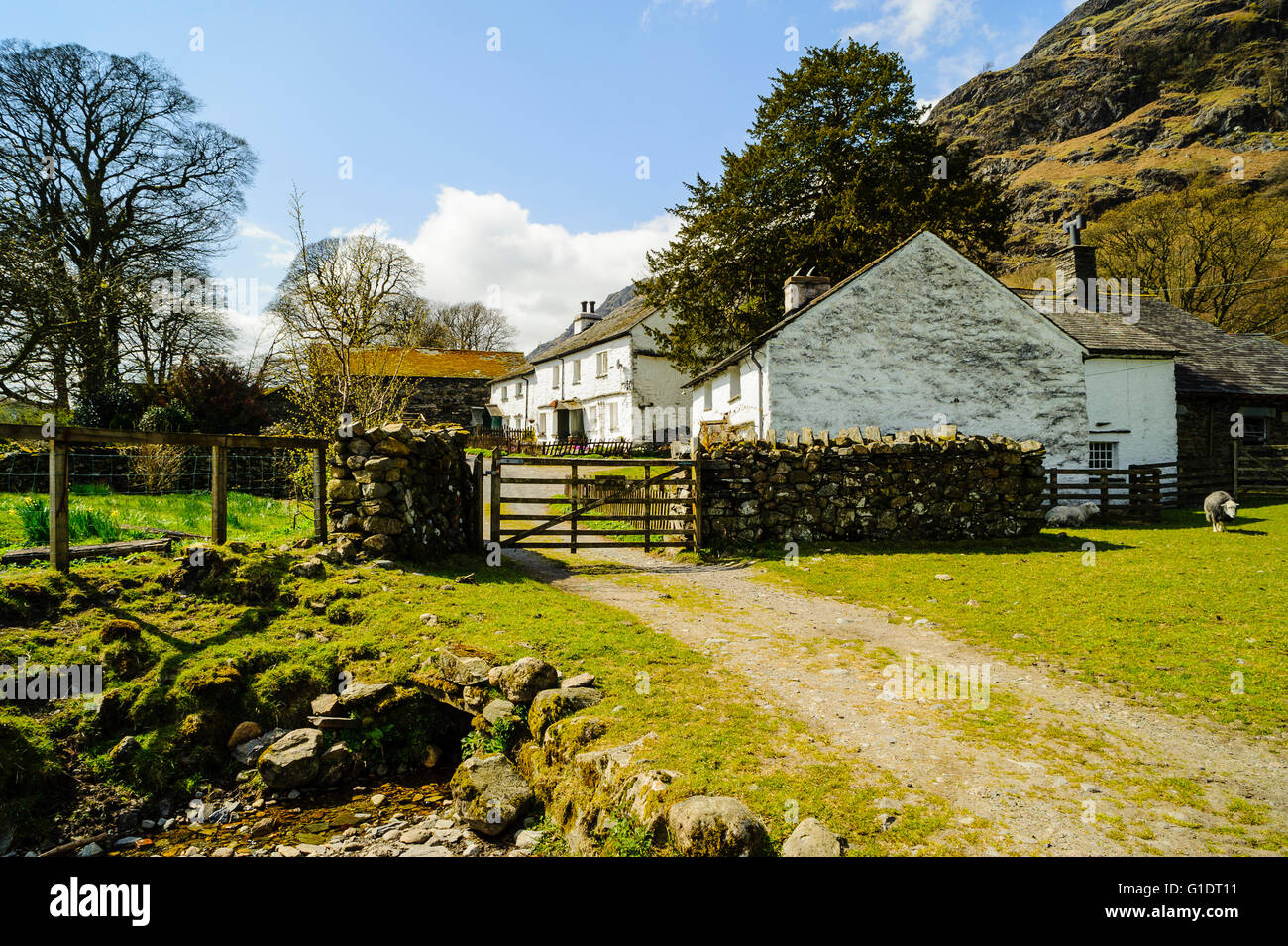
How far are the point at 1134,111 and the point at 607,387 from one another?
94.6 metres

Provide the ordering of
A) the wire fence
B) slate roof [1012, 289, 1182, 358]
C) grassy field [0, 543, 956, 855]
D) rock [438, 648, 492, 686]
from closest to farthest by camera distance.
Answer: grassy field [0, 543, 956, 855] < rock [438, 648, 492, 686] < the wire fence < slate roof [1012, 289, 1182, 358]

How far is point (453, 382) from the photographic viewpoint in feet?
153

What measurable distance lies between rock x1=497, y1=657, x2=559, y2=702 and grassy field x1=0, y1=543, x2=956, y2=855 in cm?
45

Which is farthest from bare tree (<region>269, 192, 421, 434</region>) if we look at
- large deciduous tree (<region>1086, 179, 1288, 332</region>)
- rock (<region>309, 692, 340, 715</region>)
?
large deciduous tree (<region>1086, 179, 1288, 332</region>)

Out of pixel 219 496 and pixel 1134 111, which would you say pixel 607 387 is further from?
pixel 1134 111

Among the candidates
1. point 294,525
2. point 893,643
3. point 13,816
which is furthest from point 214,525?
point 893,643

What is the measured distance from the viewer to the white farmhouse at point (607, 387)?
35.1 m

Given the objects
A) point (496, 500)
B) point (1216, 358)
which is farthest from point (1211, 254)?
point (496, 500)

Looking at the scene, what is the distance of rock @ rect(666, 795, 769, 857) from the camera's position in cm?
322

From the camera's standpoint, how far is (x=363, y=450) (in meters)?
9.78

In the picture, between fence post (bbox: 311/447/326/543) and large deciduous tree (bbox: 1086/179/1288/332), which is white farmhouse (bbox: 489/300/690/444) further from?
large deciduous tree (bbox: 1086/179/1288/332)

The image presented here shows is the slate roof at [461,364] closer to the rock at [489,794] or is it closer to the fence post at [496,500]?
the fence post at [496,500]

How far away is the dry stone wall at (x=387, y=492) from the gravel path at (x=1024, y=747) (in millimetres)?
4255

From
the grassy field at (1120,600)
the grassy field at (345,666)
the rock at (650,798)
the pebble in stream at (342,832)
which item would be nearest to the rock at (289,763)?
the pebble in stream at (342,832)
